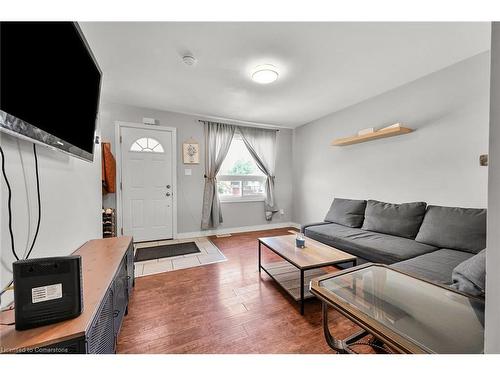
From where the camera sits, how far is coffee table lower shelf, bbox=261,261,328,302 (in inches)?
73.2

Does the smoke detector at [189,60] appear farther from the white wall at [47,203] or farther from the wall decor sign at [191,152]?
the wall decor sign at [191,152]

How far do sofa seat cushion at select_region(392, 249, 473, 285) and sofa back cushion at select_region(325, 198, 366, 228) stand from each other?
103 centimetres

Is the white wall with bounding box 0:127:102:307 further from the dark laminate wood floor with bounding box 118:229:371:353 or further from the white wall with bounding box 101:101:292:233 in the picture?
the white wall with bounding box 101:101:292:233

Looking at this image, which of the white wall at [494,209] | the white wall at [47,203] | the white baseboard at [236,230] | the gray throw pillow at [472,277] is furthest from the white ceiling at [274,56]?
the white baseboard at [236,230]

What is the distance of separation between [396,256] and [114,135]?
13.8 ft

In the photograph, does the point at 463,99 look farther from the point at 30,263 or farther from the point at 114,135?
the point at 114,135

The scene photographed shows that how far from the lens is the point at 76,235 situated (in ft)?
5.41

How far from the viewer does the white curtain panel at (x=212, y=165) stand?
3.96 meters

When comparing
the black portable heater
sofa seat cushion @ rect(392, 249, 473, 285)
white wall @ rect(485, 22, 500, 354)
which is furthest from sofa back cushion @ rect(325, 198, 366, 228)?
the black portable heater

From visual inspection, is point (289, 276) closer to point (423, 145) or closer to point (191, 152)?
point (423, 145)

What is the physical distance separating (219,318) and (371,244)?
1.69m

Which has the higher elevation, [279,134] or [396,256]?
[279,134]

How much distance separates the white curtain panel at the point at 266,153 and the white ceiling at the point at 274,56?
47.8 inches
